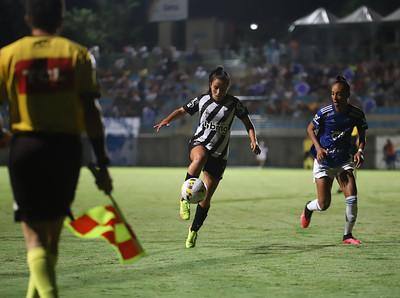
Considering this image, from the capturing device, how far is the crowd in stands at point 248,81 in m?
36.8

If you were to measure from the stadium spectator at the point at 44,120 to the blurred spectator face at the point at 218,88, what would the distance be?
5.17 m

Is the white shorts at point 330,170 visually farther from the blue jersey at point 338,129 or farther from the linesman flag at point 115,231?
the linesman flag at point 115,231

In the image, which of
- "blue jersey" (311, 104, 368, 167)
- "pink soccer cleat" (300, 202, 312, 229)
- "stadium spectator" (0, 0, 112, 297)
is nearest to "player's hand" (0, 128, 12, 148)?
"stadium spectator" (0, 0, 112, 297)

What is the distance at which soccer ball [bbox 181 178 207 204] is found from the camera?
9.98 metres

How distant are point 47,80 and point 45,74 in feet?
0.12

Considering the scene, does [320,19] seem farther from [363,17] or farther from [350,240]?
[350,240]

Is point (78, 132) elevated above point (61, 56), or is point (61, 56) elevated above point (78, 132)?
point (61, 56)

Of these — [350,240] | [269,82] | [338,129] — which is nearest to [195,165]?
[338,129]

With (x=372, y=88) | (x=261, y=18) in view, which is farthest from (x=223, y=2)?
(x=372, y=88)

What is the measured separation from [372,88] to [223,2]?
64.4 ft

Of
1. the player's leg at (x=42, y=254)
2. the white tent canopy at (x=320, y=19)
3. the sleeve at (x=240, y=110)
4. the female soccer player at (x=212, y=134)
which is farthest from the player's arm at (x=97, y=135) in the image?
the white tent canopy at (x=320, y=19)

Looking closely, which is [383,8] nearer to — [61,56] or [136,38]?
[136,38]

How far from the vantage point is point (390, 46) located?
4075 centimetres

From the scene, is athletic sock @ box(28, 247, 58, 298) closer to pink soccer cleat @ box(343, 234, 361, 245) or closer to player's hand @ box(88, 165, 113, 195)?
player's hand @ box(88, 165, 113, 195)
